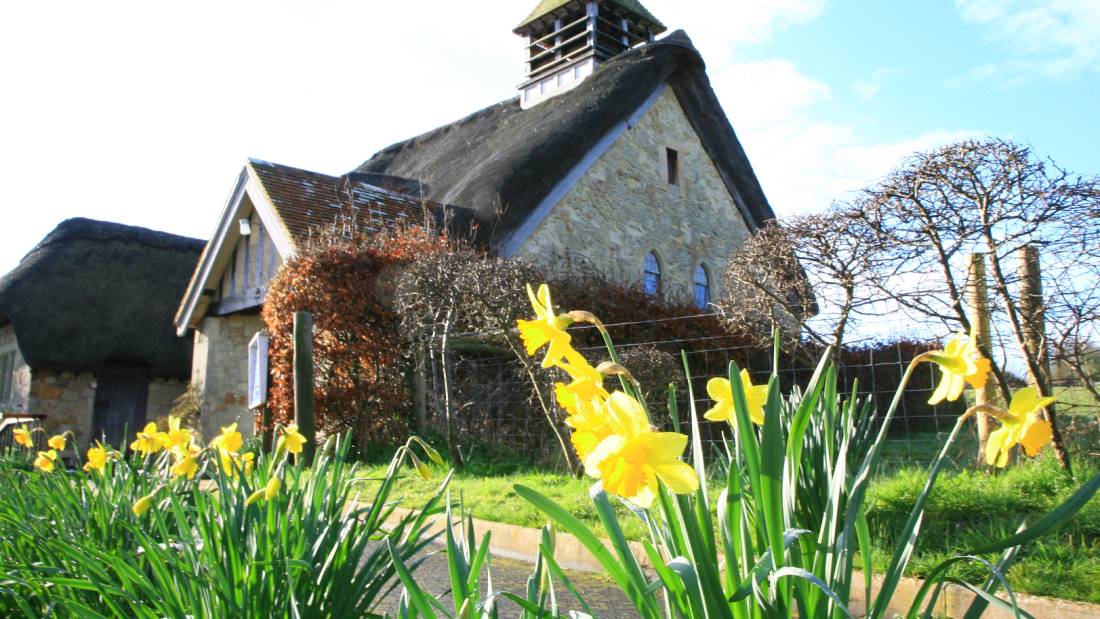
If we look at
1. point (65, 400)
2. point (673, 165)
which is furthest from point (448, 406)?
point (65, 400)

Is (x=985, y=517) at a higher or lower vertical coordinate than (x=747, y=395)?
lower

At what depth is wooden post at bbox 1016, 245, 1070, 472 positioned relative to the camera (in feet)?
Result: 15.9

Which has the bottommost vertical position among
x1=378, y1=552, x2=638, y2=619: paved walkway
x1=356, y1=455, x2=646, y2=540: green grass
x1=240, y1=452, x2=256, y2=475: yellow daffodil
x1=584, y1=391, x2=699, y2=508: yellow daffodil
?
x1=378, y1=552, x2=638, y2=619: paved walkway

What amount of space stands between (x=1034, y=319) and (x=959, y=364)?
13.8 feet

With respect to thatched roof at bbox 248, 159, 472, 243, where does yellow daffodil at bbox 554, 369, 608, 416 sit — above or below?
below

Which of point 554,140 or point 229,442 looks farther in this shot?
point 554,140

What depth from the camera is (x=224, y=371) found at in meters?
13.9

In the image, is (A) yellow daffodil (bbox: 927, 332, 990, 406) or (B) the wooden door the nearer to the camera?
(A) yellow daffodil (bbox: 927, 332, 990, 406)

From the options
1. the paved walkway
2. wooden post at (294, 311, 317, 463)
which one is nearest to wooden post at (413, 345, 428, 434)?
wooden post at (294, 311, 317, 463)

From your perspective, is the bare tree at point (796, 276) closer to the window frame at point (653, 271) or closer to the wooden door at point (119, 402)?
the window frame at point (653, 271)

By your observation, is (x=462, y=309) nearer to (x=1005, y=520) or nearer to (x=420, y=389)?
(x=420, y=389)

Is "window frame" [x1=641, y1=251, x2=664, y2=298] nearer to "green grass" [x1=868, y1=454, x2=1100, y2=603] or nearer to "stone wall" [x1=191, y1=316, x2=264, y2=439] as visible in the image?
"stone wall" [x1=191, y1=316, x2=264, y2=439]

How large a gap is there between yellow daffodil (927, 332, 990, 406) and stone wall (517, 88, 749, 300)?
1053 cm

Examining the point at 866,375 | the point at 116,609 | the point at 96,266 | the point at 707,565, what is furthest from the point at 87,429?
the point at 707,565
